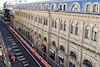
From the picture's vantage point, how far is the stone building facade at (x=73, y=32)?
19.2 meters

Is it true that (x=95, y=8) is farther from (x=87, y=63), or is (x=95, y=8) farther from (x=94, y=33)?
(x=87, y=63)

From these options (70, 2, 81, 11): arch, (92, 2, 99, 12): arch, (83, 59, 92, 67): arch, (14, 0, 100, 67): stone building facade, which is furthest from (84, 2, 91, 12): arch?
(83, 59, 92, 67): arch

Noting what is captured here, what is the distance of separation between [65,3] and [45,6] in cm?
951

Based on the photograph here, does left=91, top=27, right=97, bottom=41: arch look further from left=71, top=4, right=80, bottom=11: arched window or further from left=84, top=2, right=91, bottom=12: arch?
left=71, top=4, right=80, bottom=11: arched window

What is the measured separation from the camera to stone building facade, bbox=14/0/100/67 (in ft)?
63.2

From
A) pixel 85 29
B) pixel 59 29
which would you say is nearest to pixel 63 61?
pixel 59 29

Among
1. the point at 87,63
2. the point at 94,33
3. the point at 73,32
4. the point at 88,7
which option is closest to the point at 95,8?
the point at 88,7

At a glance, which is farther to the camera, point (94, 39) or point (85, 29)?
point (85, 29)

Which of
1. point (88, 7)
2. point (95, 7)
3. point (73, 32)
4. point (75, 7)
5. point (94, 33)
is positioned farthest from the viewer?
point (73, 32)

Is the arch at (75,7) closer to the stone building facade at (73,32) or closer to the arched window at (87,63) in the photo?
the stone building facade at (73,32)

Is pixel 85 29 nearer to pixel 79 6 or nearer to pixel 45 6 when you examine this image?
pixel 79 6

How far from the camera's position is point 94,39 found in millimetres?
19672

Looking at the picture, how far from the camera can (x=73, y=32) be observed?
24.2 metres

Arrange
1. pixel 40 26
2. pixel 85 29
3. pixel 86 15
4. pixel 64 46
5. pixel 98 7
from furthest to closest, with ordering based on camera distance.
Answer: pixel 40 26, pixel 64 46, pixel 85 29, pixel 86 15, pixel 98 7
